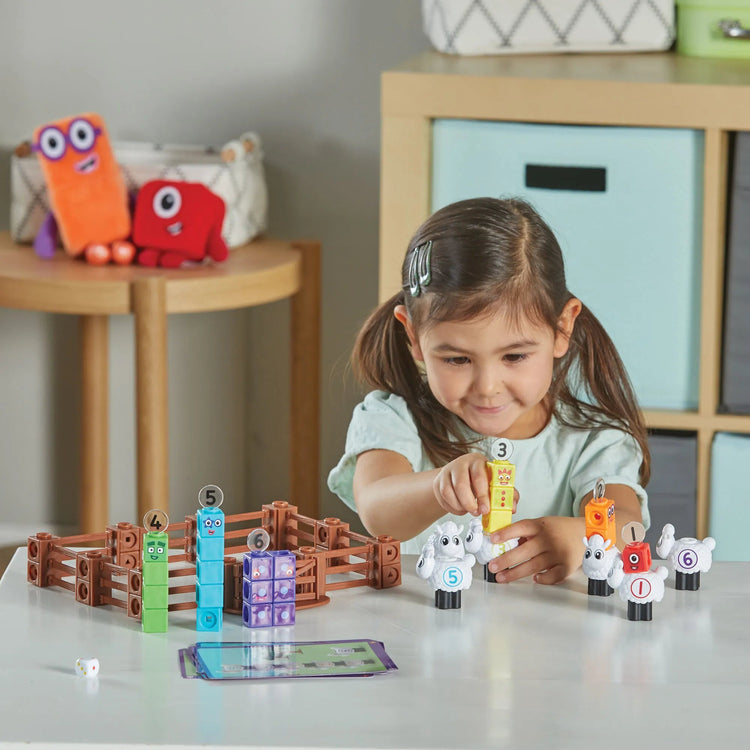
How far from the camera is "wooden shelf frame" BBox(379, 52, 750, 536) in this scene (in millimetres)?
1924

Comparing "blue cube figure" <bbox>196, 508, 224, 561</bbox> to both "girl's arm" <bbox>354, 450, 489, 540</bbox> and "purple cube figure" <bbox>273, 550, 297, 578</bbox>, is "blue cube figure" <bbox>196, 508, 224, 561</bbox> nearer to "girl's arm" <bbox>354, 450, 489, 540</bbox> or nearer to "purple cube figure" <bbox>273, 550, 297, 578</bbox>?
"purple cube figure" <bbox>273, 550, 297, 578</bbox>

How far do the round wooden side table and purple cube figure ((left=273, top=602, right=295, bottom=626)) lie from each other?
1.18m

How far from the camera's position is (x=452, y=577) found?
1.05 metres

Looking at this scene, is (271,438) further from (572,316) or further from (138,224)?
(572,316)

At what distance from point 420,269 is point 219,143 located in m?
1.30

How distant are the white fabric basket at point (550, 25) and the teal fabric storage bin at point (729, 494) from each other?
685mm

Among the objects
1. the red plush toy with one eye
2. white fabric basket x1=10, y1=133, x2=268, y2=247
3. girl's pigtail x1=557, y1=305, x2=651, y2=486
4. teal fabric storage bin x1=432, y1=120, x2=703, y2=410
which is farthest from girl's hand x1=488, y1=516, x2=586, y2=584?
white fabric basket x1=10, y1=133, x2=268, y2=247

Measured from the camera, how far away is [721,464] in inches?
80.5

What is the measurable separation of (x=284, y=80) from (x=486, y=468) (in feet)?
5.17

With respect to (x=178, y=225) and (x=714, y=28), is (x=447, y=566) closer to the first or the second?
(x=178, y=225)

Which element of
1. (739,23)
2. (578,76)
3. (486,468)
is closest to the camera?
(486,468)

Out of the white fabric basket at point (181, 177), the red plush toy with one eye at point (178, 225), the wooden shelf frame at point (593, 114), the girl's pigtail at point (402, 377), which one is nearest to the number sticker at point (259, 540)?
the girl's pigtail at point (402, 377)

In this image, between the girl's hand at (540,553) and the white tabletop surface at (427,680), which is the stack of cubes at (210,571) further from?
the girl's hand at (540,553)

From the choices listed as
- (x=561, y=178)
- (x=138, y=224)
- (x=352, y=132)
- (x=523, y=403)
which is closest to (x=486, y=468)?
(x=523, y=403)
